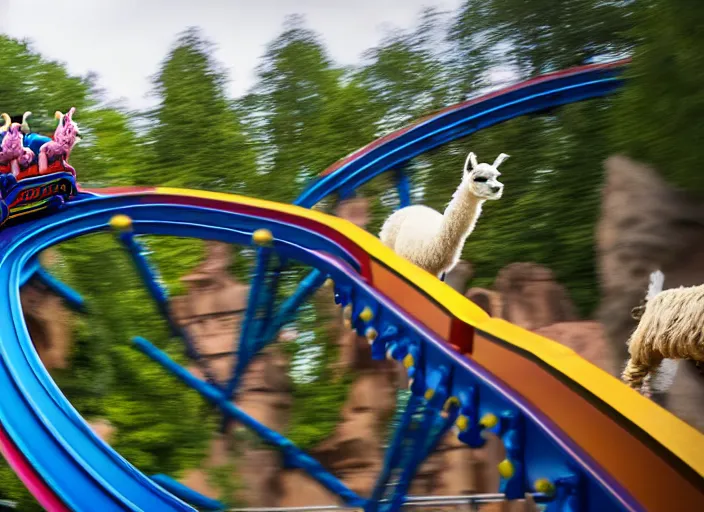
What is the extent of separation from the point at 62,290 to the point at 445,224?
1306mm

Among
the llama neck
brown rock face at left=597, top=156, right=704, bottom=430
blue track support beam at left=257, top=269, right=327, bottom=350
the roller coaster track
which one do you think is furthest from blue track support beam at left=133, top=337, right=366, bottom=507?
brown rock face at left=597, top=156, right=704, bottom=430

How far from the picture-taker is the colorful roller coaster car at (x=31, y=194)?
7.72 feet

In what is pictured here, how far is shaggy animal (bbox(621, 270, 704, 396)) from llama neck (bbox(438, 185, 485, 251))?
0.46m

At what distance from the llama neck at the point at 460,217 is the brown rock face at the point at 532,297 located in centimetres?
34

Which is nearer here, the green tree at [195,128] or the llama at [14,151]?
the llama at [14,151]

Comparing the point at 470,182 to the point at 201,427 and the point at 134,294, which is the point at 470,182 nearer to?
the point at 201,427

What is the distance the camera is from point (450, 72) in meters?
2.62

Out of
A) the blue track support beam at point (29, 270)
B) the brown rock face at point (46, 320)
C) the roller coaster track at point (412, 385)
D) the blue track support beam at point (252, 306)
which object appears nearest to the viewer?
the roller coaster track at point (412, 385)

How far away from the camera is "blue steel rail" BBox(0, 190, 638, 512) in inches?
41.1

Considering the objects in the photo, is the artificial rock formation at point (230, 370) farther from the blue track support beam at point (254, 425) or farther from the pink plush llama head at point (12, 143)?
the pink plush llama head at point (12, 143)

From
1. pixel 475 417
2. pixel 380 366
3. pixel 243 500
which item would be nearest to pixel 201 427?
pixel 243 500

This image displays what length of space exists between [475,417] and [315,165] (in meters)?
1.57

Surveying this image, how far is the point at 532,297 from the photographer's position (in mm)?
2158

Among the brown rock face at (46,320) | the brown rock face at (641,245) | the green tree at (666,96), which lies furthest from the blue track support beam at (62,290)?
the green tree at (666,96)
